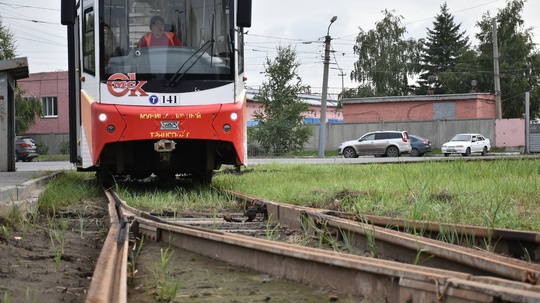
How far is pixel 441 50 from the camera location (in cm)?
8006

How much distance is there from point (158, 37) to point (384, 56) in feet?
Answer: 211

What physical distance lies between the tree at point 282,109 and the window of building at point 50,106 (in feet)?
70.7

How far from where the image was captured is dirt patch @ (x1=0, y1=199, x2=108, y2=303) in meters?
3.87

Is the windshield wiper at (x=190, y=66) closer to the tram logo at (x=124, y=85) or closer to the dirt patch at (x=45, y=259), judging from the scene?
the tram logo at (x=124, y=85)

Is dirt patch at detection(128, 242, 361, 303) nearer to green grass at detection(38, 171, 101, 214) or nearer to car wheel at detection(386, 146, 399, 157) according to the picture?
green grass at detection(38, 171, 101, 214)

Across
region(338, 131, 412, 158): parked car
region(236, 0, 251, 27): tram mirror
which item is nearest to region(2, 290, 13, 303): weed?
region(236, 0, 251, 27): tram mirror

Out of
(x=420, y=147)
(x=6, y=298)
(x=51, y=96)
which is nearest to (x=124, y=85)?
(x=6, y=298)

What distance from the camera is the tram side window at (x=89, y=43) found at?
1104 cm

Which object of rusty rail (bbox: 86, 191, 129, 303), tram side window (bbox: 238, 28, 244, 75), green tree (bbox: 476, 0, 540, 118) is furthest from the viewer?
green tree (bbox: 476, 0, 540, 118)

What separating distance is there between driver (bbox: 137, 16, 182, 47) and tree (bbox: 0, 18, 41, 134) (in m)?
38.7

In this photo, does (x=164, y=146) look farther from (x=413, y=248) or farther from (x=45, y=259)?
(x=413, y=248)

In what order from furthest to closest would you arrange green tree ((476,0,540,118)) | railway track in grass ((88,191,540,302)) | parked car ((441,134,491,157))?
green tree ((476,0,540,118)) → parked car ((441,134,491,157)) → railway track in grass ((88,191,540,302))

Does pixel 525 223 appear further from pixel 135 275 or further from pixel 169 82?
pixel 169 82

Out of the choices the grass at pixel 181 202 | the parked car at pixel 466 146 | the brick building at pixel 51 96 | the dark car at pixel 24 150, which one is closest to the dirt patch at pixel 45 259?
the grass at pixel 181 202
